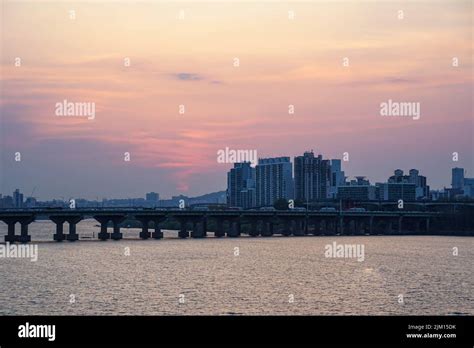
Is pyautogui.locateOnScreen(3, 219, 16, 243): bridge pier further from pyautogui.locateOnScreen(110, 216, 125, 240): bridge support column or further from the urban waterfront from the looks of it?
the urban waterfront

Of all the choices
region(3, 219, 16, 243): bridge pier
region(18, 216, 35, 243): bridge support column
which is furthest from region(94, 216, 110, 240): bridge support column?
region(3, 219, 16, 243): bridge pier

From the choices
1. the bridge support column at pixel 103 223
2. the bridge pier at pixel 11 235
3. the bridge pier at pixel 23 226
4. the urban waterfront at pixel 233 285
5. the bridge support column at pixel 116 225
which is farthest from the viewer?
the bridge support column at pixel 103 223

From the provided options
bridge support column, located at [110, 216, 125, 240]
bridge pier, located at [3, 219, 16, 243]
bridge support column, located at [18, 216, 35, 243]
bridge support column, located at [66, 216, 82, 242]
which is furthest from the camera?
bridge support column, located at [110, 216, 125, 240]

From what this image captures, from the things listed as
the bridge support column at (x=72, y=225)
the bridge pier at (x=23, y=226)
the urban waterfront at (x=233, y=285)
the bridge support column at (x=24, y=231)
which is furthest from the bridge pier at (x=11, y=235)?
the urban waterfront at (x=233, y=285)

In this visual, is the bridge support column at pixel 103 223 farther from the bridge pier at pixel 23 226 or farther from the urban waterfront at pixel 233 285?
the urban waterfront at pixel 233 285

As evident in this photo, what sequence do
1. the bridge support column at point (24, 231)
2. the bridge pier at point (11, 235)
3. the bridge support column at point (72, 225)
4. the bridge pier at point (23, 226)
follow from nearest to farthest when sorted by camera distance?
the bridge pier at point (11, 235), the bridge pier at point (23, 226), the bridge support column at point (24, 231), the bridge support column at point (72, 225)

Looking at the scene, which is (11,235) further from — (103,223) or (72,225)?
(103,223)

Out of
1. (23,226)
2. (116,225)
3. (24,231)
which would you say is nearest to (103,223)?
(116,225)
